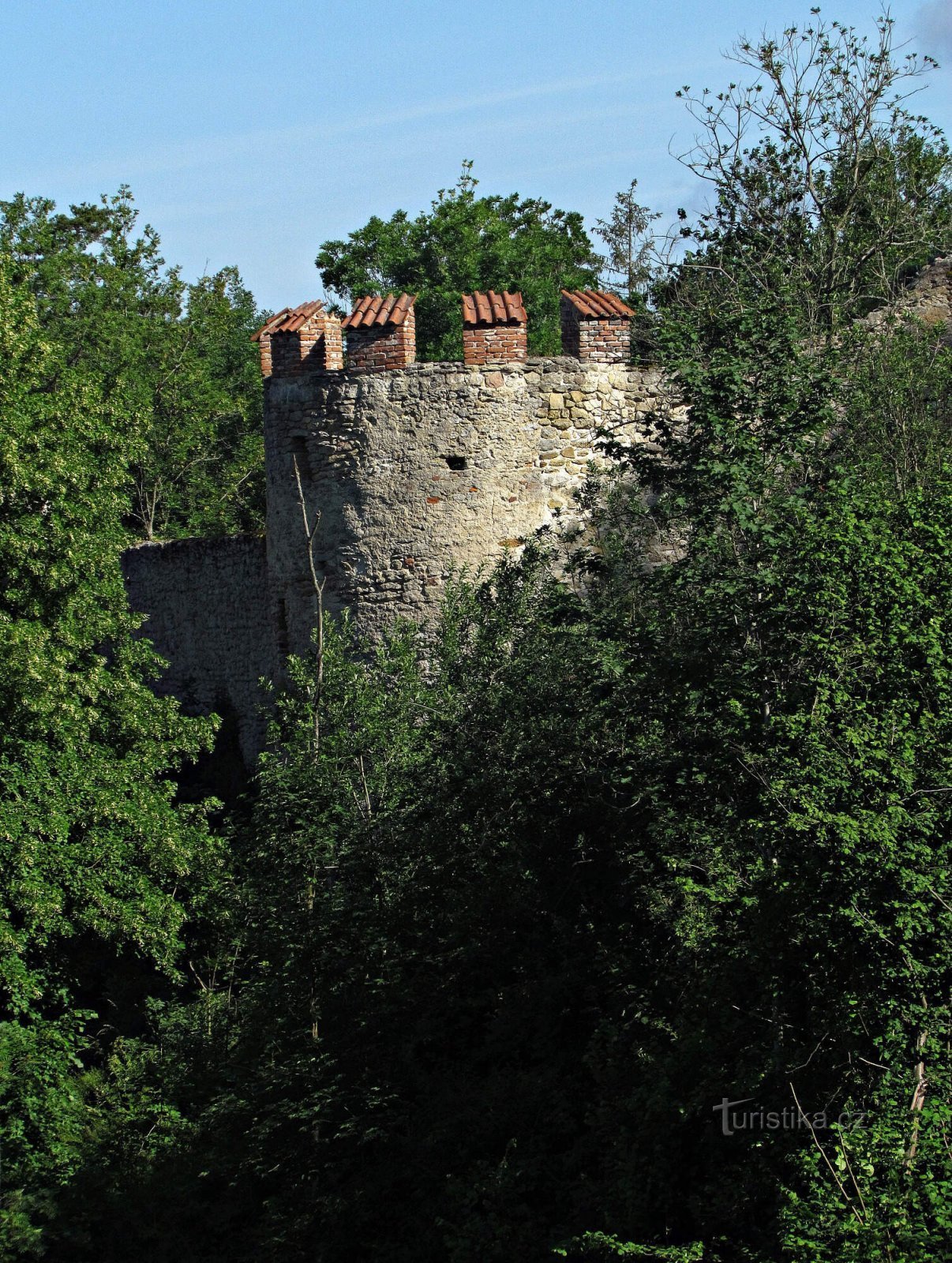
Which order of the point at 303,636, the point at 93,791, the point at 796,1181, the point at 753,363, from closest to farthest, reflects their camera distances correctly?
1. the point at 796,1181
2. the point at 753,363
3. the point at 93,791
4. the point at 303,636

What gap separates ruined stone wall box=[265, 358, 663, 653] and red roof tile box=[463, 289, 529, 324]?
0.37 meters

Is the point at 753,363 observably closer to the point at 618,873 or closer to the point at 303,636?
the point at 618,873

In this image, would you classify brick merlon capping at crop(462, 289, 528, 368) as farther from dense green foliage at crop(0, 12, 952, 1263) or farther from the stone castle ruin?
dense green foliage at crop(0, 12, 952, 1263)

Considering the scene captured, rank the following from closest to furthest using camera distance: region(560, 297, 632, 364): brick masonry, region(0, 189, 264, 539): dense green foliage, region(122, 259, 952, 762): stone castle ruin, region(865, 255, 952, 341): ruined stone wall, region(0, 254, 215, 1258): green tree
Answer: region(0, 254, 215, 1258): green tree, region(122, 259, 952, 762): stone castle ruin, region(560, 297, 632, 364): brick masonry, region(865, 255, 952, 341): ruined stone wall, region(0, 189, 264, 539): dense green foliage

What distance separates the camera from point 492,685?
36.1 ft

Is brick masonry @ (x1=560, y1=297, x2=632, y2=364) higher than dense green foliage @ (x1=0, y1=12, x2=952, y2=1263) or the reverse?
higher

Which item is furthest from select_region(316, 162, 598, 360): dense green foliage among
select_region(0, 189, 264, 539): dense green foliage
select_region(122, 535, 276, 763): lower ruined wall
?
select_region(122, 535, 276, 763): lower ruined wall

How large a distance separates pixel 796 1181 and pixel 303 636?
7.62m

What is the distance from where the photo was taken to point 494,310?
12.6m

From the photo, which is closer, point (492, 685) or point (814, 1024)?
point (814, 1024)

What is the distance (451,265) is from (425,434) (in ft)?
48.6

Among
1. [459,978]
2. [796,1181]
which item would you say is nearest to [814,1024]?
[796,1181]

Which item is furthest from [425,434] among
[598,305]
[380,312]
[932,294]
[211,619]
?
[932,294]

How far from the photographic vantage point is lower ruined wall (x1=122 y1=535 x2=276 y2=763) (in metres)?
15.9
